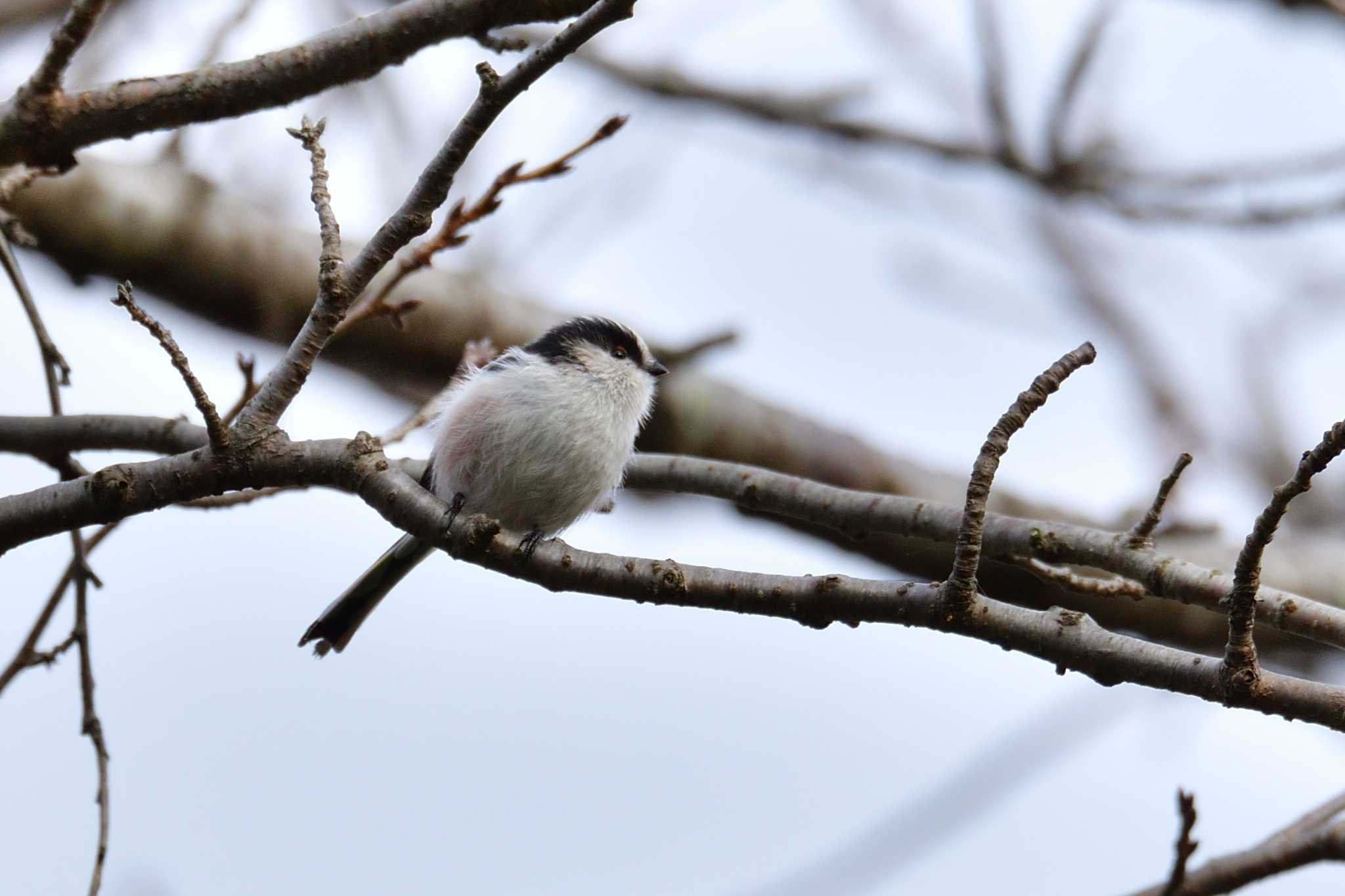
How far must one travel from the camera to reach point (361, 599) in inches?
132

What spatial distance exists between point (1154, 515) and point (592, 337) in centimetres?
210

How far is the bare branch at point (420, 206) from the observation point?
73.1 inches

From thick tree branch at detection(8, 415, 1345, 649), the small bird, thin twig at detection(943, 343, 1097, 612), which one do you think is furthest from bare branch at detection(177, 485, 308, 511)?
thin twig at detection(943, 343, 1097, 612)

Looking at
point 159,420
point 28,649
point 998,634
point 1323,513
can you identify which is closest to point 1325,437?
point 998,634

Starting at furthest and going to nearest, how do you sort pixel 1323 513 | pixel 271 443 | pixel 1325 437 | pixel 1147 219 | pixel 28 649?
pixel 1323 513
pixel 1147 219
pixel 28 649
pixel 271 443
pixel 1325 437

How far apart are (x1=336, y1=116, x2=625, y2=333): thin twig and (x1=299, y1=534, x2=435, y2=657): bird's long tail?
78 cm

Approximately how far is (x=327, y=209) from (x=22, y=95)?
62cm

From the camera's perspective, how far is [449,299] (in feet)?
16.7

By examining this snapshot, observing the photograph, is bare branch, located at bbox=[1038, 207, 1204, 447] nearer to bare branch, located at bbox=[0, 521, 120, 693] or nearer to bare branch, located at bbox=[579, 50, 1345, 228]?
bare branch, located at bbox=[579, 50, 1345, 228]

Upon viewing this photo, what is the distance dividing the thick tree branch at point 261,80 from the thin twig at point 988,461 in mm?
1156

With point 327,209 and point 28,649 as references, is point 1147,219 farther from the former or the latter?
point 28,649

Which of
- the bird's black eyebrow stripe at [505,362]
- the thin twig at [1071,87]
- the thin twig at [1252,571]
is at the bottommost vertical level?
the thin twig at [1252,571]

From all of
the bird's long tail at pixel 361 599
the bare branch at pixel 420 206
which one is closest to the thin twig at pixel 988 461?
the bare branch at pixel 420 206

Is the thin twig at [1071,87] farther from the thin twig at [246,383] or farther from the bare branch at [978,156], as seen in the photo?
the thin twig at [246,383]
